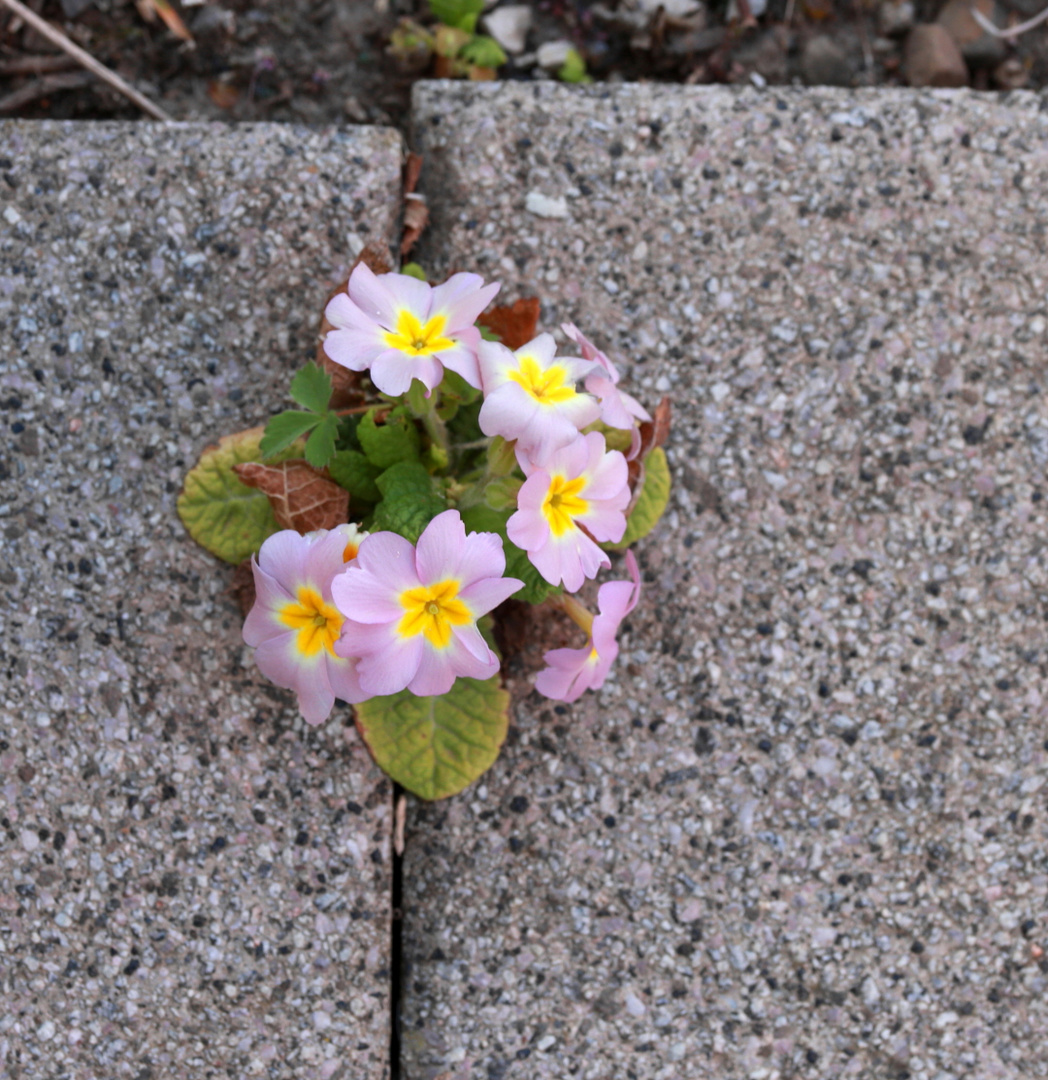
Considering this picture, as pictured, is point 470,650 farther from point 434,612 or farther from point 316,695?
point 316,695

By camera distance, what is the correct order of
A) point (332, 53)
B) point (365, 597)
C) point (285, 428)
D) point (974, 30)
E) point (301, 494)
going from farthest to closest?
point (974, 30), point (332, 53), point (301, 494), point (285, 428), point (365, 597)

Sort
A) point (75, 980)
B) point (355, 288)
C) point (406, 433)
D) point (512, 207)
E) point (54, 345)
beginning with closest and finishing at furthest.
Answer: point (355, 288)
point (406, 433)
point (75, 980)
point (54, 345)
point (512, 207)

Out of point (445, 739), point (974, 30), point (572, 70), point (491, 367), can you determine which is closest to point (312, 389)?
point (491, 367)

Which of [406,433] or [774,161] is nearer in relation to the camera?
[406,433]

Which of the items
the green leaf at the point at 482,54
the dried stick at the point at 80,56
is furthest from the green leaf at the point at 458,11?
the dried stick at the point at 80,56

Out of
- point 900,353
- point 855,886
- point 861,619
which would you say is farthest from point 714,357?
point 855,886

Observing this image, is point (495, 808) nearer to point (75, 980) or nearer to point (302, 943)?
point (302, 943)

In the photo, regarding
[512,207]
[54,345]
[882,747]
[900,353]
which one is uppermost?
[512,207]
